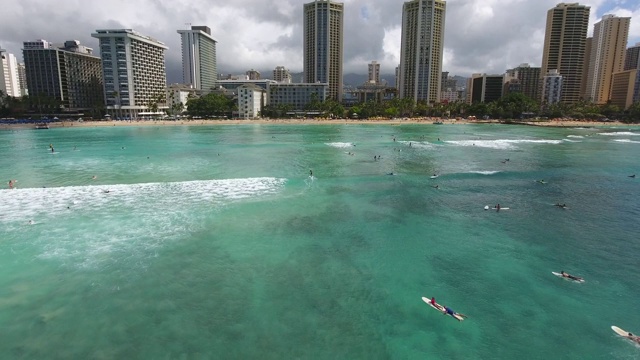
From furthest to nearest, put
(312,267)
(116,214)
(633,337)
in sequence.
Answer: (116,214) < (312,267) < (633,337)

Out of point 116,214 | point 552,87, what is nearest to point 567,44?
point 552,87

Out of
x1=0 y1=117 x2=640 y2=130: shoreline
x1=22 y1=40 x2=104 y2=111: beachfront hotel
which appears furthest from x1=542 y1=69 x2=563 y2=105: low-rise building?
x1=22 y1=40 x2=104 y2=111: beachfront hotel

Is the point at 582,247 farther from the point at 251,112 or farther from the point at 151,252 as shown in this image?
the point at 251,112

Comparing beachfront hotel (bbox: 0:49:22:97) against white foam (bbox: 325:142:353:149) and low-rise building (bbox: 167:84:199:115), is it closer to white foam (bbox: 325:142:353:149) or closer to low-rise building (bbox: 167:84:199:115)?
low-rise building (bbox: 167:84:199:115)

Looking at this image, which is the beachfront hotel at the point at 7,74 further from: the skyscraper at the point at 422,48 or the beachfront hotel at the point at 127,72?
the skyscraper at the point at 422,48

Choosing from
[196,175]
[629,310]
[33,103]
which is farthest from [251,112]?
[629,310]

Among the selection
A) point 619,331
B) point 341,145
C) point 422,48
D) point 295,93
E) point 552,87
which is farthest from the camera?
point 422,48

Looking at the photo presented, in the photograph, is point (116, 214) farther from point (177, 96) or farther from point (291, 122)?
point (177, 96)
